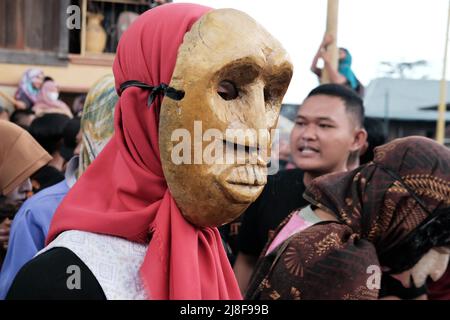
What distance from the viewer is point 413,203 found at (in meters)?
2.22

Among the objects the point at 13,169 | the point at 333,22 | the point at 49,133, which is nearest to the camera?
the point at 13,169

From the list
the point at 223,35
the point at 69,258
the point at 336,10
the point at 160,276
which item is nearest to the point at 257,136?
the point at 223,35

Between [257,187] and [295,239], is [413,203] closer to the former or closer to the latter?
[295,239]

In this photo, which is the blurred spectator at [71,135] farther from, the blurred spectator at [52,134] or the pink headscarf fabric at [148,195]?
the pink headscarf fabric at [148,195]

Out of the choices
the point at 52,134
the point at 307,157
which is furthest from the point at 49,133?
the point at 307,157

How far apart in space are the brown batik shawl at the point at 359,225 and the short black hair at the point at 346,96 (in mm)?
1272

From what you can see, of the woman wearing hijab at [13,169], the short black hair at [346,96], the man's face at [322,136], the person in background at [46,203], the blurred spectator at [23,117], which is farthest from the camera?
the blurred spectator at [23,117]

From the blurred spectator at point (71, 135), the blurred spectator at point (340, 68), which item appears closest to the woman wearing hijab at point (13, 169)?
the blurred spectator at point (71, 135)

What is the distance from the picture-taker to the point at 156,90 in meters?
1.61

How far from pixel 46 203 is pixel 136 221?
114 cm

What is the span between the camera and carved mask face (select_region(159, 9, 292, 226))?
59.9 inches

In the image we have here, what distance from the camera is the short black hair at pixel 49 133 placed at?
175 inches

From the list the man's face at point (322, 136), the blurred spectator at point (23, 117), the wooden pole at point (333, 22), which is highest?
the wooden pole at point (333, 22)

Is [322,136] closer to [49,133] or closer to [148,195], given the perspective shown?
[49,133]
